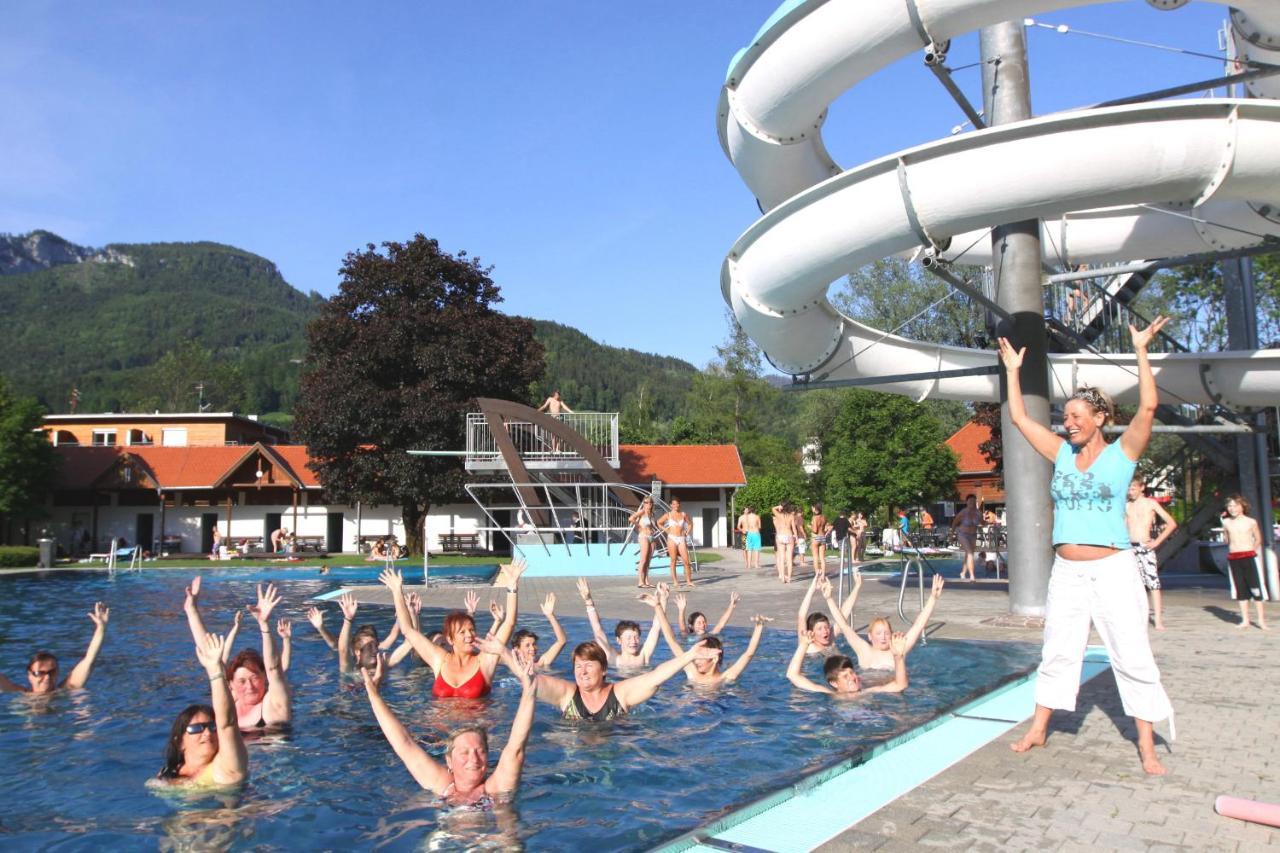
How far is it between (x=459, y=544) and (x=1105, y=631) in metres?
33.0

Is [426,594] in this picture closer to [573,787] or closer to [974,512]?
[974,512]

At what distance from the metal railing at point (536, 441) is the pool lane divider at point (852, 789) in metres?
19.5

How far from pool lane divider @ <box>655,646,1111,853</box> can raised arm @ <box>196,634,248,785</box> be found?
7.63ft

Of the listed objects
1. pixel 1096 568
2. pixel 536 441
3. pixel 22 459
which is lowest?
pixel 1096 568

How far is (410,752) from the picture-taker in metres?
5.02

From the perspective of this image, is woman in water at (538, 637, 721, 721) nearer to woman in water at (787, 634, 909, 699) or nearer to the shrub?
woman in water at (787, 634, 909, 699)

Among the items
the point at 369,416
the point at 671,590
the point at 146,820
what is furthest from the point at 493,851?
the point at 369,416

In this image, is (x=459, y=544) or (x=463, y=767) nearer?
(x=463, y=767)

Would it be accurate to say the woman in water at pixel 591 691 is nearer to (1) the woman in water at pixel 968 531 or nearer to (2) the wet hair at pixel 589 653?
(2) the wet hair at pixel 589 653

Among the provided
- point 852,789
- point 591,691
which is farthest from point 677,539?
point 852,789

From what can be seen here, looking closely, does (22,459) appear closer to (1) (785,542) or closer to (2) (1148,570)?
(1) (785,542)

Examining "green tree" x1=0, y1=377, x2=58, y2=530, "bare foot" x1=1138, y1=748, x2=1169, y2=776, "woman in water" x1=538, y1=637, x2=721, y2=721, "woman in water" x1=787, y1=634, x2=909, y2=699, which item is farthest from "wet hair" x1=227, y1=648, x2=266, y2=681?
"green tree" x1=0, y1=377, x2=58, y2=530

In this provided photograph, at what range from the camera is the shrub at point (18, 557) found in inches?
1127

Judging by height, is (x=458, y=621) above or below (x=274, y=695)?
above
